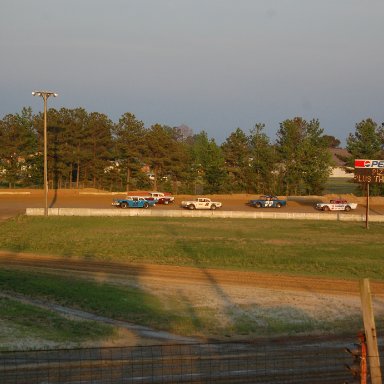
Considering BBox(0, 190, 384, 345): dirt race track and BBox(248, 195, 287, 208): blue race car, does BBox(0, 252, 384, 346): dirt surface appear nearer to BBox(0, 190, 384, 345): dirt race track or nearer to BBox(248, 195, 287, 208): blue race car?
BBox(0, 190, 384, 345): dirt race track

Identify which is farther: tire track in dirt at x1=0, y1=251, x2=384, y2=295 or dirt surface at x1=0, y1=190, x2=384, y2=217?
dirt surface at x1=0, y1=190, x2=384, y2=217

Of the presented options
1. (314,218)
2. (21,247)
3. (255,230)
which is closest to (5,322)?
(21,247)

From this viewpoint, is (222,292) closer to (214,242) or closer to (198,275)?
(198,275)

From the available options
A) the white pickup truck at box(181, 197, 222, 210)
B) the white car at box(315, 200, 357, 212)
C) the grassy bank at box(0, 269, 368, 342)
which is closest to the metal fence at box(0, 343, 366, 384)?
the grassy bank at box(0, 269, 368, 342)

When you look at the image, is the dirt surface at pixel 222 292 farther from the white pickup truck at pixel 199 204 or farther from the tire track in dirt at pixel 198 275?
the white pickup truck at pixel 199 204

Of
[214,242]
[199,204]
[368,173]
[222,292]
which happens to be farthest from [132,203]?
[222,292]

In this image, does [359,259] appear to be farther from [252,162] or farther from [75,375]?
[252,162]

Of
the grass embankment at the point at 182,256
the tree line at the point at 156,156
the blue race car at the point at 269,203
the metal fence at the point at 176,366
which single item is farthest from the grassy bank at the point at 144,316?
the tree line at the point at 156,156

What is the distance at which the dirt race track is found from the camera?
23.4 m

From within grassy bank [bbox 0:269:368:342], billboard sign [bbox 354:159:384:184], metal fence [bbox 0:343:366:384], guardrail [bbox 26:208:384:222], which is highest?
billboard sign [bbox 354:159:384:184]

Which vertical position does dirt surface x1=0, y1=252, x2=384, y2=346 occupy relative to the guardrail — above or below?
below

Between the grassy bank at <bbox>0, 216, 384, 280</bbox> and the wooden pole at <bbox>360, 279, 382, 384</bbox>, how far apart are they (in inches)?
984

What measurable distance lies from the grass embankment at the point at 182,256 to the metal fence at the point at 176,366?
3.39m

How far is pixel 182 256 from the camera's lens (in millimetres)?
37469
